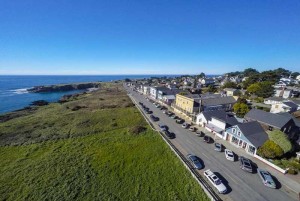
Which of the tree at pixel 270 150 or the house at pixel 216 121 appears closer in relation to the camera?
the tree at pixel 270 150

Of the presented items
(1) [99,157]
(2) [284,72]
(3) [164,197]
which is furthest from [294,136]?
(2) [284,72]

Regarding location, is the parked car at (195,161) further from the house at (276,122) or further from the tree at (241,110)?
the tree at (241,110)

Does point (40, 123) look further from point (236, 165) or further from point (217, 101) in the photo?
point (217, 101)

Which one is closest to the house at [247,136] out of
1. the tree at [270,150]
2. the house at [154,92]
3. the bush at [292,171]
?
the tree at [270,150]

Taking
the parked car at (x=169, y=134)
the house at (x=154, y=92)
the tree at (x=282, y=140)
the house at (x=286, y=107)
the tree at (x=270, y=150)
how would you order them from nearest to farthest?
the tree at (x=270, y=150) < the tree at (x=282, y=140) < the parked car at (x=169, y=134) < the house at (x=286, y=107) < the house at (x=154, y=92)

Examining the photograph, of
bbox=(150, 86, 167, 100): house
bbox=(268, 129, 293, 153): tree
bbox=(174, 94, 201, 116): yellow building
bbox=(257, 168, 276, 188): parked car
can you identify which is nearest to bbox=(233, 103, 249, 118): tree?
bbox=(174, 94, 201, 116): yellow building

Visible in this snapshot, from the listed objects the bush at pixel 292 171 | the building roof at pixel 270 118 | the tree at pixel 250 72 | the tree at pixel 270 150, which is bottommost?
the bush at pixel 292 171

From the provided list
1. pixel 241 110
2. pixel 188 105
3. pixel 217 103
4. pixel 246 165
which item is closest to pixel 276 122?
pixel 241 110
